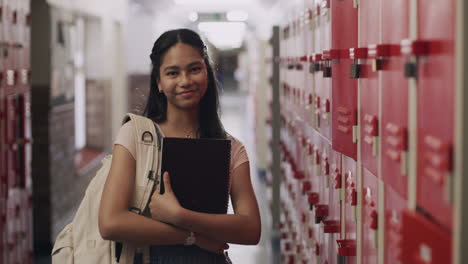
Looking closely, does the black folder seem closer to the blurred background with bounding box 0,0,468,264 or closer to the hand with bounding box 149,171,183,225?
the hand with bounding box 149,171,183,225

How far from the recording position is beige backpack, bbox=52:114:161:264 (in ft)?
6.08

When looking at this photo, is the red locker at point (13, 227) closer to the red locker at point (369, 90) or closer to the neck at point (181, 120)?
the neck at point (181, 120)

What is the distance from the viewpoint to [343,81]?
7.22 ft

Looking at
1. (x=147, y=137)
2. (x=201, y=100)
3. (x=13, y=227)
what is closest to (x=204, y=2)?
(x=13, y=227)

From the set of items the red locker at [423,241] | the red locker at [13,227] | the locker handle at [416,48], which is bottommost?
the red locker at [13,227]

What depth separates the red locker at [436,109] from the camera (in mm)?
1071

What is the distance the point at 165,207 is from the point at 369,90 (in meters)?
0.66

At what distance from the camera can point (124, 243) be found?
1894mm

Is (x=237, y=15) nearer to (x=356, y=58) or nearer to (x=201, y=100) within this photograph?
(x=201, y=100)

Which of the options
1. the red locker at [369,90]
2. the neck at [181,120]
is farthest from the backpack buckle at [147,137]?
the red locker at [369,90]

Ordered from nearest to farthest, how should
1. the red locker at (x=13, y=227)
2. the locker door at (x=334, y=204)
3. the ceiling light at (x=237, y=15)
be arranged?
the locker door at (x=334, y=204) → the red locker at (x=13, y=227) → the ceiling light at (x=237, y=15)

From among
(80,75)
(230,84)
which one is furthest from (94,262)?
(230,84)

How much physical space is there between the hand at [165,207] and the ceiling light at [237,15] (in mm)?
11940

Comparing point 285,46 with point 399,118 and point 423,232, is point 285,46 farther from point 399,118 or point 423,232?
point 423,232
